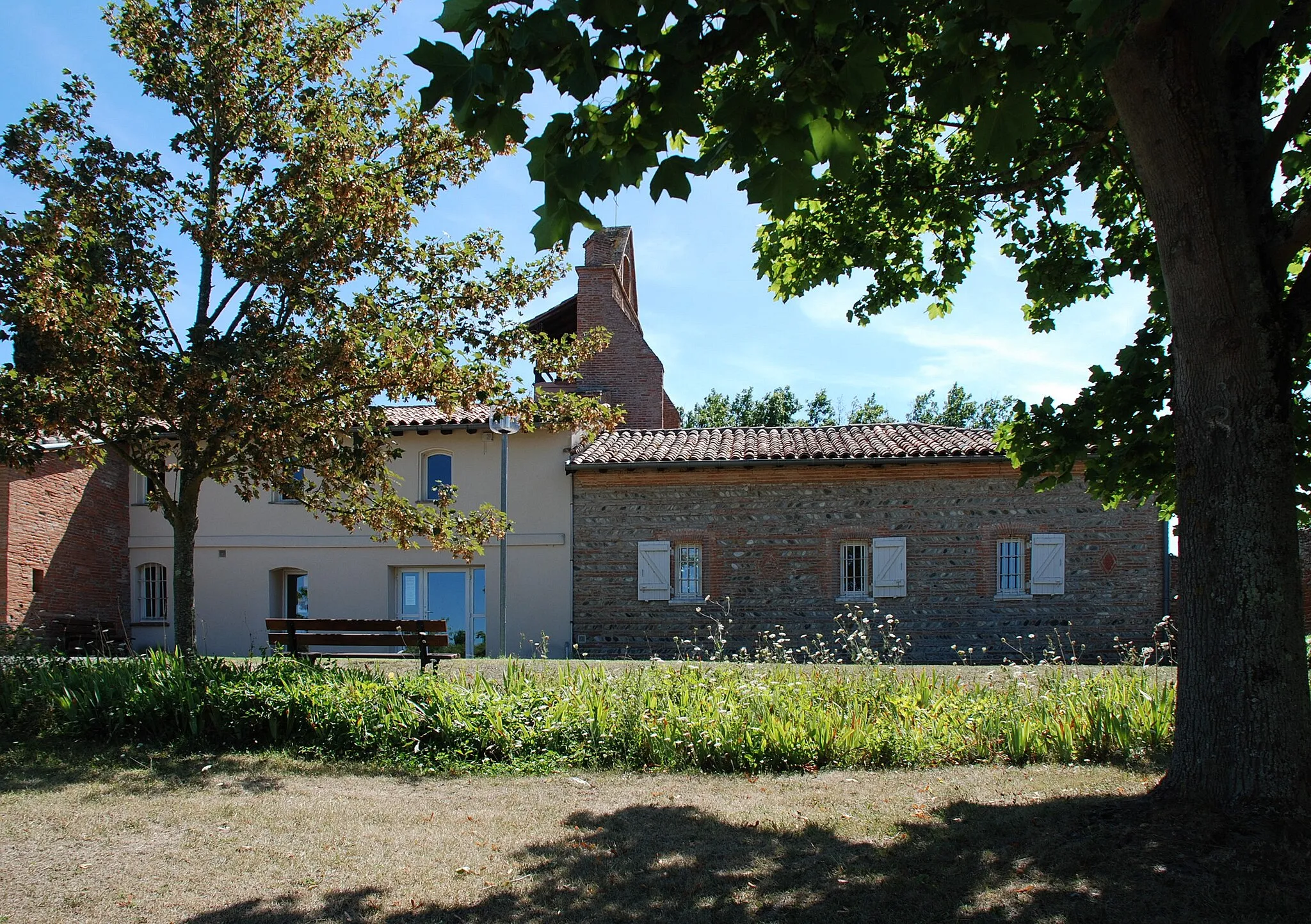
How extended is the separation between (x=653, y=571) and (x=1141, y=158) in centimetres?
1559

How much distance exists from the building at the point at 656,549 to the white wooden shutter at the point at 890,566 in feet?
0.12

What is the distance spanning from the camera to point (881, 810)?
557cm

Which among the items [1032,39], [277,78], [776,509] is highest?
[277,78]

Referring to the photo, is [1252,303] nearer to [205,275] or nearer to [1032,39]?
[1032,39]

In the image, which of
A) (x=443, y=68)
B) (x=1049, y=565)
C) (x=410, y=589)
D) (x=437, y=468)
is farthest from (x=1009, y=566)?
(x=443, y=68)

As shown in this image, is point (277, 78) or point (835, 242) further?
point (277, 78)

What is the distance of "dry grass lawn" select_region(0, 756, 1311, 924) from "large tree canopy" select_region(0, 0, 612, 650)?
344 cm

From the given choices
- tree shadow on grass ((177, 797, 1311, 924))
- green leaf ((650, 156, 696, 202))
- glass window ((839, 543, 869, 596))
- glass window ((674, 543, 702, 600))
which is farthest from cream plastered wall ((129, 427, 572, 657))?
green leaf ((650, 156, 696, 202))

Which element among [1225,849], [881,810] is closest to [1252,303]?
[1225,849]

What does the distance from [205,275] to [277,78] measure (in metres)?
2.12

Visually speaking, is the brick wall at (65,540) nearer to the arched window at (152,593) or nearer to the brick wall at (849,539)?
the arched window at (152,593)

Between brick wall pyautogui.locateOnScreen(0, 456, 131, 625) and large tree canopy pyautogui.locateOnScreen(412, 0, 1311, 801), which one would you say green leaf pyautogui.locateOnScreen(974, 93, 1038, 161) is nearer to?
large tree canopy pyautogui.locateOnScreen(412, 0, 1311, 801)

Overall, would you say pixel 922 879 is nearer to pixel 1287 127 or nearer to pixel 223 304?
pixel 1287 127

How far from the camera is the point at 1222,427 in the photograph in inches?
177
